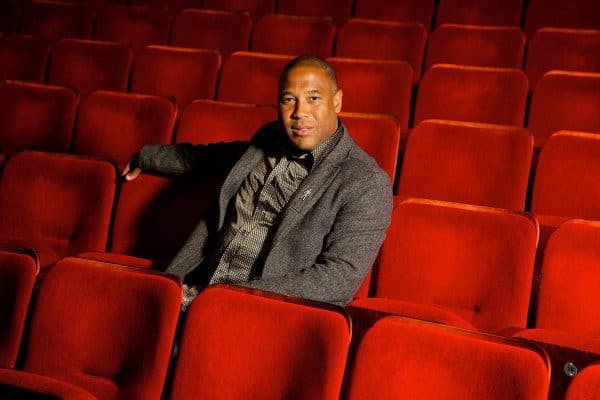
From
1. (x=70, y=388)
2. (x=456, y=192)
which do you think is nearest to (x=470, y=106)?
(x=456, y=192)

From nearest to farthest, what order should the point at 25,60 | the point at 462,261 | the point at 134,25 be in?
the point at 462,261 → the point at 25,60 → the point at 134,25

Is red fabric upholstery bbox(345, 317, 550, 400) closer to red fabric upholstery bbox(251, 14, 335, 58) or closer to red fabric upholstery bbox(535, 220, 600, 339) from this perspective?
red fabric upholstery bbox(535, 220, 600, 339)

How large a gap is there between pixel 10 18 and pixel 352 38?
587mm

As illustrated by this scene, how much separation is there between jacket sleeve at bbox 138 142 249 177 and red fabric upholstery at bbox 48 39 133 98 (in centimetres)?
34

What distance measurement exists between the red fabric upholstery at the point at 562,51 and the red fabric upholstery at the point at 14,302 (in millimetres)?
653

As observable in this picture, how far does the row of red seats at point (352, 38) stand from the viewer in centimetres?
88

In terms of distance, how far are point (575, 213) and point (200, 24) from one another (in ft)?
2.11

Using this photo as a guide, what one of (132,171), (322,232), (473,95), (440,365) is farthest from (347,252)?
(473,95)

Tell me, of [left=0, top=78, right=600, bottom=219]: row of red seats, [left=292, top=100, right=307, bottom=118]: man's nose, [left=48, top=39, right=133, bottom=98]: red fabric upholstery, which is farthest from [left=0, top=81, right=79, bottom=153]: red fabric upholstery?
[left=292, top=100, right=307, bottom=118]: man's nose

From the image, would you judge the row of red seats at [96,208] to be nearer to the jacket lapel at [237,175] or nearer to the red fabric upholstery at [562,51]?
the jacket lapel at [237,175]

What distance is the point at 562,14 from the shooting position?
982 millimetres

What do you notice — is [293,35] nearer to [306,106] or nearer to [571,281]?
[306,106]

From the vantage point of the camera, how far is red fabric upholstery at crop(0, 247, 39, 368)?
424 mm

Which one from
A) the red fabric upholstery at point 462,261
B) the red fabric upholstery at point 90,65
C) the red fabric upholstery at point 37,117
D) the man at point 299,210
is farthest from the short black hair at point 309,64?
the red fabric upholstery at point 90,65
